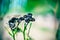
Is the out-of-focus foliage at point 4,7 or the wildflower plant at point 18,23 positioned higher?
the out-of-focus foliage at point 4,7

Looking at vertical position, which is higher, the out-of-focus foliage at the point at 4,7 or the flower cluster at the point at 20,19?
the out-of-focus foliage at the point at 4,7

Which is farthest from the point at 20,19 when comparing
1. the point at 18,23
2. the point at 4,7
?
the point at 4,7

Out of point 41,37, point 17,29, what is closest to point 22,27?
point 17,29

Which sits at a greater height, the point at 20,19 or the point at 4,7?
the point at 4,7

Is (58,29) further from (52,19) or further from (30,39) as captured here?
(30,39)

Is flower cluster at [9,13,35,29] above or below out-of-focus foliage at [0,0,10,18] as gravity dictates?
below

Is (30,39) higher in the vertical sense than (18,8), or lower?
lower

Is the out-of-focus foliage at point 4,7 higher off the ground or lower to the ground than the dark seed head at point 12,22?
higher

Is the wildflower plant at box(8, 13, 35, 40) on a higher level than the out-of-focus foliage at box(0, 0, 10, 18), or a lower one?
lower

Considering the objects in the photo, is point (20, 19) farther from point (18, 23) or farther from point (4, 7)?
point (4, 7)

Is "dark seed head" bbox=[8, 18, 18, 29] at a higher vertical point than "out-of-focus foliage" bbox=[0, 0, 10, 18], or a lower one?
lower
